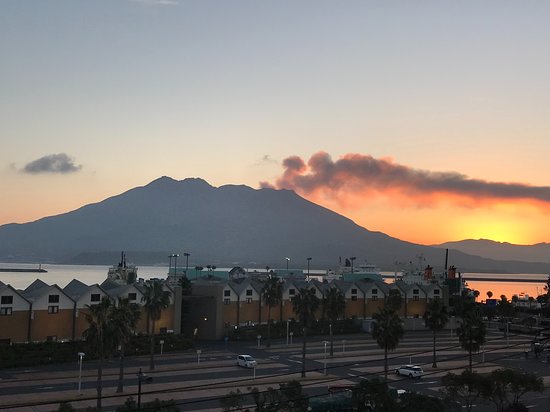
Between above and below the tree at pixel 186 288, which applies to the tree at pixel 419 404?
below

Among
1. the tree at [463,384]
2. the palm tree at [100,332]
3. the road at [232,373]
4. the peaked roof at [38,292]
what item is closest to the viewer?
the tree at [463,384]

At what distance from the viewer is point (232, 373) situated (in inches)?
2515

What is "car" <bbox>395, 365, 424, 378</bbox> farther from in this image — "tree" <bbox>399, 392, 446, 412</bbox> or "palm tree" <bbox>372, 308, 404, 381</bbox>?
"tree" <bbox>399, 392, 446, 412</bbox>

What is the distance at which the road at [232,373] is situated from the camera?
50750 millimetres

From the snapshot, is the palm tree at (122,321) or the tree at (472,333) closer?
the palm tree at (122,321)

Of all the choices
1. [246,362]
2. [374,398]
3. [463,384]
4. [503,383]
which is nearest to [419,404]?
[374,398]

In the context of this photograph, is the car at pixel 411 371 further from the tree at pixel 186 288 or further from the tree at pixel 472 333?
the tree at pixel 186 288

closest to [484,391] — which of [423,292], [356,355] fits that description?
[356,355]

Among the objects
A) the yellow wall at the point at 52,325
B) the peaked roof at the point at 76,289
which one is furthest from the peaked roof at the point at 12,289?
the peaked roof at the point at 76,289

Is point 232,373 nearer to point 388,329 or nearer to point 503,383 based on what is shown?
point 388,329

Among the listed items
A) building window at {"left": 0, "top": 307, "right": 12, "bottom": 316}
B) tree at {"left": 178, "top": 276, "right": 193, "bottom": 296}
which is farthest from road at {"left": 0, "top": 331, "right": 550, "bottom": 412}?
tree at {"left": 178, "top": 276, "right": 193, "bottom": 296}

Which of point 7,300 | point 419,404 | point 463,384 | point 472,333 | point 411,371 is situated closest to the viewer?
point 419,404

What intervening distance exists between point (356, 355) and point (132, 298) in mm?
34300

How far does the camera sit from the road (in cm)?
5075
